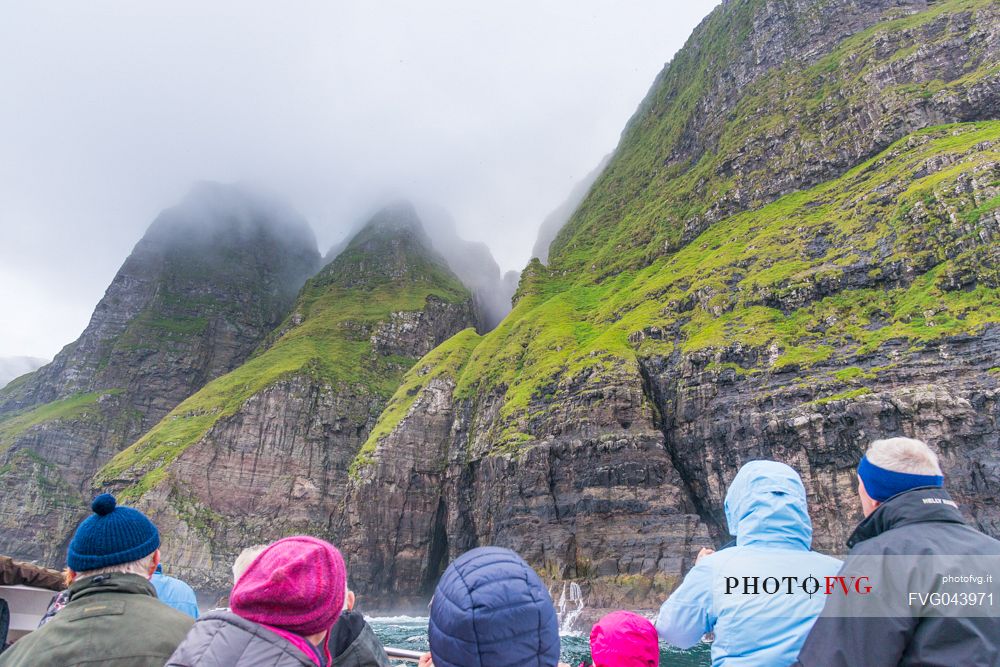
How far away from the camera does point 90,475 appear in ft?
327

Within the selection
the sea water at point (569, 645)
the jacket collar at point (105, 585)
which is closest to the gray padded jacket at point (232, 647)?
the jacket collar at point (105, 585)

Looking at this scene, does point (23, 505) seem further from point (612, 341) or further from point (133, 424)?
point (612, 341)

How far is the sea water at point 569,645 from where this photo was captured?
88.4 feet

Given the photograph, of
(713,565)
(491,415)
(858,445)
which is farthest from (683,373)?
(713,565)

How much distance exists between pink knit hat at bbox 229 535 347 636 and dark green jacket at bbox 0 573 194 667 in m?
0.84

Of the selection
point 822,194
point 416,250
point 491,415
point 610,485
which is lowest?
point 610,485

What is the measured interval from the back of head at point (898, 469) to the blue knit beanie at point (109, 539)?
485 cm

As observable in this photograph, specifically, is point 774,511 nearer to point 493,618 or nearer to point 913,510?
point 913,510

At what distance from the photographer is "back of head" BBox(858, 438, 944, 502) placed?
3508mm

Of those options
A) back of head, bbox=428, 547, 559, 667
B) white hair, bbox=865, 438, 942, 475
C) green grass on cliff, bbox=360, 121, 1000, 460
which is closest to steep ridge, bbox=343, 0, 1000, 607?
green grass on cliff, bbox=360, 121, 1000, 460

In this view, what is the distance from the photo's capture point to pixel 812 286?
148 ft

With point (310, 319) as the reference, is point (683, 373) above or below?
below

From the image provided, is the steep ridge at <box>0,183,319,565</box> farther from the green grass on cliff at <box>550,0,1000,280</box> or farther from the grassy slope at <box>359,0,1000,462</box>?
the green grass on cliff at <box>550,0,1000,280</box>

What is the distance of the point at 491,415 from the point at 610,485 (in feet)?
70.9
